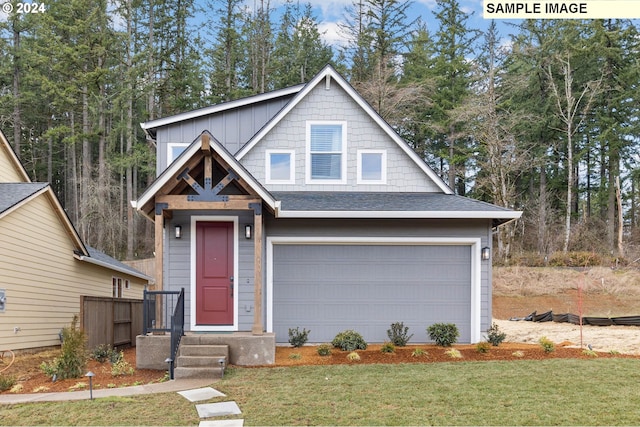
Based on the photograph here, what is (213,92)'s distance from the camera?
27.3m

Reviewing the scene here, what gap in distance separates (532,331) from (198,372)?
9.79 meters

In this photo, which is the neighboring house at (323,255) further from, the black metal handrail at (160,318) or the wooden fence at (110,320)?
the wooden fence at (110,320)

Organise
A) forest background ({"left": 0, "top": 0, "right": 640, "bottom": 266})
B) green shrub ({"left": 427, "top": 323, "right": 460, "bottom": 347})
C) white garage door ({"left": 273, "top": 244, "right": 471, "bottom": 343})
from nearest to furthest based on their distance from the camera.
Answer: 1. green shrub ({"left": 427, "top": 323, "right": 460, "bottom": 347})
2. white garage door ({"left": 273, "top": 244, "right": 471, "bottom": 343})
3. forest background ({"left": 0, "top": 0, "right": 640, "bottom": 266})

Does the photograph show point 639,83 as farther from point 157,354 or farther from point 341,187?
point 157,354

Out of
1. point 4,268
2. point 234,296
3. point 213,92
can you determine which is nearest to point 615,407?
point 234,296

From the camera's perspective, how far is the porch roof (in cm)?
934

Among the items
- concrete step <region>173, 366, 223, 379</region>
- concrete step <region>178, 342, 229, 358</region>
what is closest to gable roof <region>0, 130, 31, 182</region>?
concrete step <region>178, 342, 229, 358</region>

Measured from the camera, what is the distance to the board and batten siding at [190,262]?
9.40m

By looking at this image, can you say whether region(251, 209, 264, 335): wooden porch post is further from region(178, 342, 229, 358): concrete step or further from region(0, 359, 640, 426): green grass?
region(0, 359, 640, 426): green grass

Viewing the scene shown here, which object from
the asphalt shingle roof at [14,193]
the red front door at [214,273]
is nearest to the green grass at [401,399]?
the red front door at [214,273]

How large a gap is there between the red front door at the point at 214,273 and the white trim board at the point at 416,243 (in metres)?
0.80

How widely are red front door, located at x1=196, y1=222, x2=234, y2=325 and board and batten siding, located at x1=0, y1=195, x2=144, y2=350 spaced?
154 inches

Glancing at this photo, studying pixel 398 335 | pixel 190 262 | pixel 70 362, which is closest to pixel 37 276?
pixel 190 262

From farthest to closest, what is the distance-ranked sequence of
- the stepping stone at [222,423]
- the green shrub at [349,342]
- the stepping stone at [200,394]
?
the green shrub at [349,342] < the stepping stone at [200,394] < the stepping stone at [222,423]
